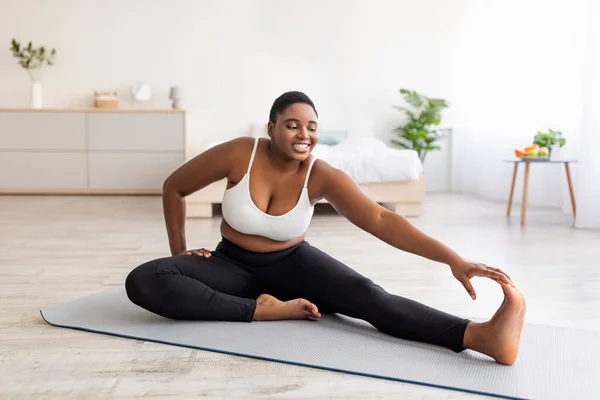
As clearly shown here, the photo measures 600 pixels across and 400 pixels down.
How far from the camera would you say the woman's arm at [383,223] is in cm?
205

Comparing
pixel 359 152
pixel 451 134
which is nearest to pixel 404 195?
pixel 359 152

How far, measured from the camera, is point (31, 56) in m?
6.81

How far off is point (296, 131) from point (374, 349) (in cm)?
69

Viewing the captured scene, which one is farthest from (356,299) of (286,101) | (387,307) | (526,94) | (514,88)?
(514,88)

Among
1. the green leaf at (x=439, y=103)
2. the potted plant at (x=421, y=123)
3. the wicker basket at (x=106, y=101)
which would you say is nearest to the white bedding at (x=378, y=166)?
the potted plant at (x=421, y=123)

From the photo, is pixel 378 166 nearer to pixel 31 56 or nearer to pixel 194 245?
pixel 194 245

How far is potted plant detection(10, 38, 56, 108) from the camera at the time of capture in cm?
675

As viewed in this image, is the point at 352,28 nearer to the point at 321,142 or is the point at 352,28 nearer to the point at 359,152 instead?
the point at 321,142

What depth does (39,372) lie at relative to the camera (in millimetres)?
1947

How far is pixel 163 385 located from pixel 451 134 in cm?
569

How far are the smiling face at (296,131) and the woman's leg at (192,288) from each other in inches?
16.8

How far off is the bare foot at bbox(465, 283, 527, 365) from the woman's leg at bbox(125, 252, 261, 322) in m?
0.75

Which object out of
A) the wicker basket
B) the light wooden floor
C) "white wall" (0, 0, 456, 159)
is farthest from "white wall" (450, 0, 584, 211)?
the wicker basket

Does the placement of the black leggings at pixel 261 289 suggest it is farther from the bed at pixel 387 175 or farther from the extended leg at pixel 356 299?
the bed at pixel 387 175
